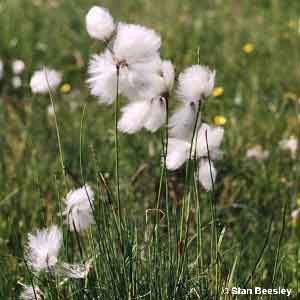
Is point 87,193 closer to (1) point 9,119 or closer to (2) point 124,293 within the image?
(2) point 124,293

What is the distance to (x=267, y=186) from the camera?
2.62m

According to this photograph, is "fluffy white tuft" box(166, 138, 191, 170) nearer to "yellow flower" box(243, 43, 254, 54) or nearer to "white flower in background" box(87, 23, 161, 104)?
"white flower in background" box(87, 23, 161, 104)

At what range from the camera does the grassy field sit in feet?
4.86

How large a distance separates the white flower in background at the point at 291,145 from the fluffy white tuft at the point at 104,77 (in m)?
1.54

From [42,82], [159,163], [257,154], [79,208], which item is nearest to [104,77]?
[79,208]

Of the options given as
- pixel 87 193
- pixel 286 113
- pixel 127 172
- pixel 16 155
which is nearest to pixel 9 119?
pixel 16 155

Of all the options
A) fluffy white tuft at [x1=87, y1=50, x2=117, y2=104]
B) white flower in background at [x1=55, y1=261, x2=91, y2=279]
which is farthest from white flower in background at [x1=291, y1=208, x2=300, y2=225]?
fluffy white tuft at [x1=87, y1=50, x2=117, y2=104]

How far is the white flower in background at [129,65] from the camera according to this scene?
1311 mm

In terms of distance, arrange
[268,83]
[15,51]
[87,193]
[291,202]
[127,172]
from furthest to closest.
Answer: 1. [15,51]
2. [268,83]
3. [127,172]
4. [291,202]
5. [87,193]

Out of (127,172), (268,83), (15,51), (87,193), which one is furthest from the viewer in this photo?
(15,51)

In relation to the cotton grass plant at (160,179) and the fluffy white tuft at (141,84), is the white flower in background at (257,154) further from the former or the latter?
the fluffy white tuft at (141,84)

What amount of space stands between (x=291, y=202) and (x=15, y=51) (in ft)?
7.27

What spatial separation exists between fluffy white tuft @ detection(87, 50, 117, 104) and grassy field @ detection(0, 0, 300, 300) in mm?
111

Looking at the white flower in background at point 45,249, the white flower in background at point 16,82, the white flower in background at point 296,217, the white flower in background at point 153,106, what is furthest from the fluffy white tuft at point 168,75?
the white flower in background at point 16,82
